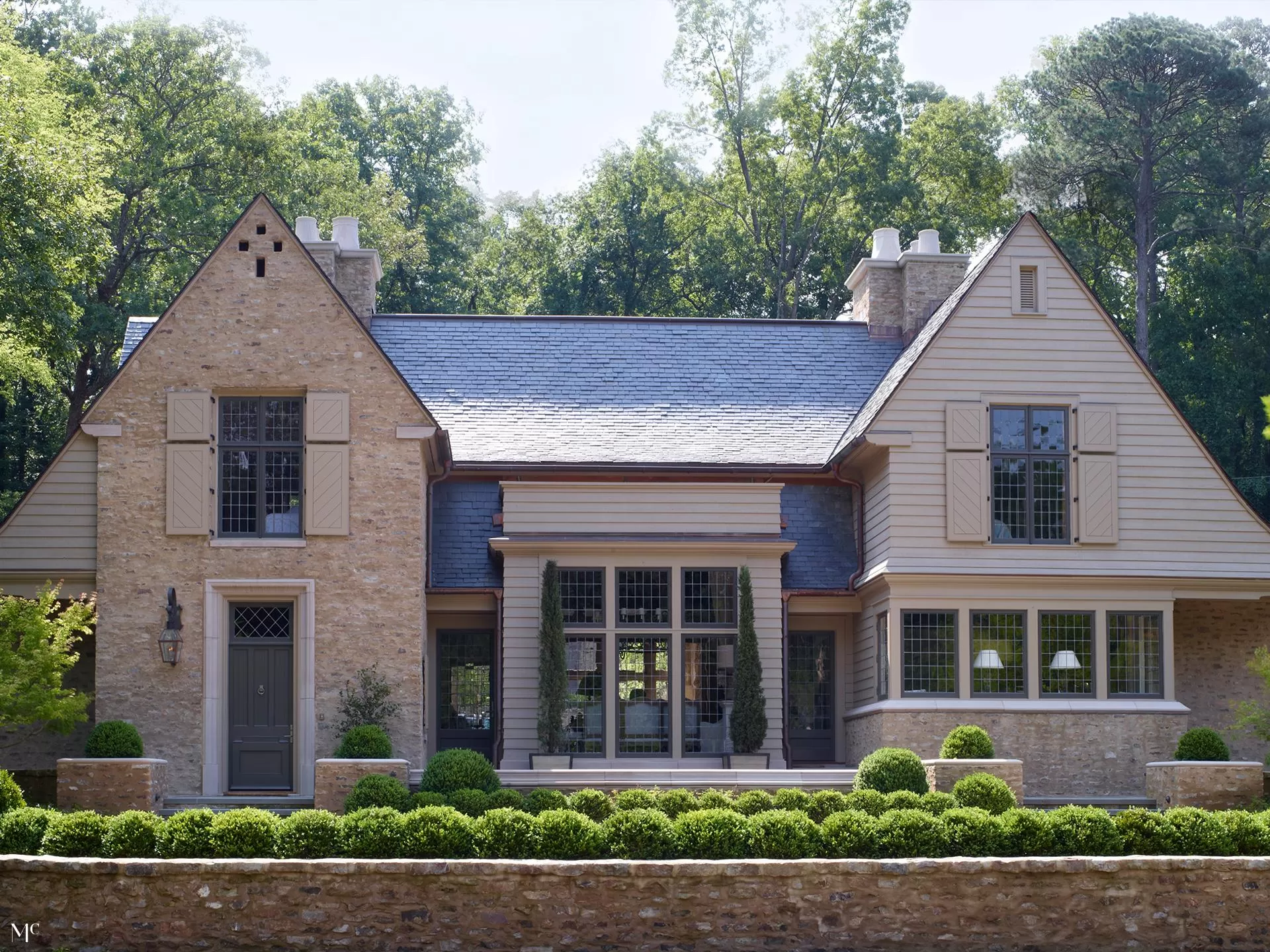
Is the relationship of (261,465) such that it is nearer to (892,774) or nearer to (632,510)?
(632,510)

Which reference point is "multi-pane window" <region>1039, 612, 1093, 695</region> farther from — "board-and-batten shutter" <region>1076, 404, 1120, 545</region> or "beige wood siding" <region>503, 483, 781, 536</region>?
"beige wood siding" <region>503, 483, 781, 536</region>

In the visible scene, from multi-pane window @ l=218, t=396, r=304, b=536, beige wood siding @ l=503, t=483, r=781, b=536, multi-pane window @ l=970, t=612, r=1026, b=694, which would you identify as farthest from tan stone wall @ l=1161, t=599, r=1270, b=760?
multi-pane window @ l=218, t=396, r=304, b=536

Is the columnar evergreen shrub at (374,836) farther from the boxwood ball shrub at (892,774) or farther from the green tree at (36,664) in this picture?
the boxwood ball shrub at (892,774)

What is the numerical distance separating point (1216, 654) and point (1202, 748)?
161 inches

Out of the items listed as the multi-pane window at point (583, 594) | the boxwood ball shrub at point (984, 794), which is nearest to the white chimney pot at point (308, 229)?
the multi-pane window at point (583, 594)

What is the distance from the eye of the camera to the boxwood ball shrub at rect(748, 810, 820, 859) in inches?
601

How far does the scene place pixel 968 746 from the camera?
18.7 metres

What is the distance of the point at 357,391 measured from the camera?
20.4 m

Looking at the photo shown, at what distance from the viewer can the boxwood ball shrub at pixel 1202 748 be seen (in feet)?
63.1

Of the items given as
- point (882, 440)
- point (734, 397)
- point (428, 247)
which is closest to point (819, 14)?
point (428, 247)

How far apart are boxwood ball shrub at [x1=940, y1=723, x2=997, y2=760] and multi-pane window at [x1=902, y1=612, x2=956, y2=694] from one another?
1.81 m

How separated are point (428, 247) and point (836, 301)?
40.5ft

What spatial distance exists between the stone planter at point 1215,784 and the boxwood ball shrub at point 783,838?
581 centimetres

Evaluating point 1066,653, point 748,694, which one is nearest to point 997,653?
point 1066,653
